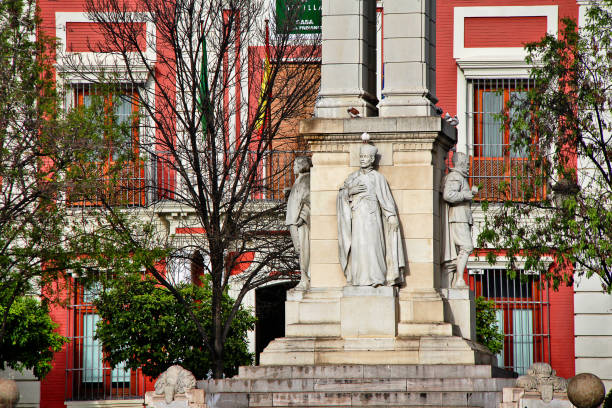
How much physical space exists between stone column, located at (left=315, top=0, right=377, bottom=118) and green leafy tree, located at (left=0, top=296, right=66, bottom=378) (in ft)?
40.8

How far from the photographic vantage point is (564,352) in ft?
132

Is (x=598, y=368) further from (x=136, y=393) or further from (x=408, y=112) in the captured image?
(x=408, y=112)

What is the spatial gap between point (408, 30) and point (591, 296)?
1765cm

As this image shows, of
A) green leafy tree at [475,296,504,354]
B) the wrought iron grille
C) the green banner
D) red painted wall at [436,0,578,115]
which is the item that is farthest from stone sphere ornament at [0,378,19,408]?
red painted wall at [436,0,578,115]

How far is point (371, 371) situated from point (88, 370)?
19.5m

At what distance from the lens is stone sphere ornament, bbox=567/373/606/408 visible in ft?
69.3

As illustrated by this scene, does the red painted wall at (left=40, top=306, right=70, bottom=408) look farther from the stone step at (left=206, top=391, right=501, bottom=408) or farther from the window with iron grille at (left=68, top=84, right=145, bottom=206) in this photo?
the stone step at (left=206, top=391, right=501, bottom=408)

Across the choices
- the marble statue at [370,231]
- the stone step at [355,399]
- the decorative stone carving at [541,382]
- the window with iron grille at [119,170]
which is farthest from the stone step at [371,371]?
the window with iron grille at [119,170]

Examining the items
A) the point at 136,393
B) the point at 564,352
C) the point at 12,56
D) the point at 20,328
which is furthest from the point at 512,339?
the point at 12,56

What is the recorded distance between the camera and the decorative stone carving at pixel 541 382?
21.3 metres

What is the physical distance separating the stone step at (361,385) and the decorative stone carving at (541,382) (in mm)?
391

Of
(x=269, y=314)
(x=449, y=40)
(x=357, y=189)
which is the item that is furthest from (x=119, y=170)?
(x=449, y=40)

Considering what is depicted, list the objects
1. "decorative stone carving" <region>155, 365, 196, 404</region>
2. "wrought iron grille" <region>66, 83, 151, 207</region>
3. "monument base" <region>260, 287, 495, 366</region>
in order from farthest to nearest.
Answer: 1. "wrought iron grille" <region>66, 83, 151, 207</region>
2. "monument base" <region>260, 287, 495, 366</region>
3. "decorative stone carving" <region>155, 365, 196, 404</region>

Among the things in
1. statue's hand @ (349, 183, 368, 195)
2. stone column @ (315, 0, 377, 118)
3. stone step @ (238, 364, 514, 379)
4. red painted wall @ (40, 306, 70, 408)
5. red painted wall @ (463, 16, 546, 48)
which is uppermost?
red painted wall @ (463, 16, 546, 48)
